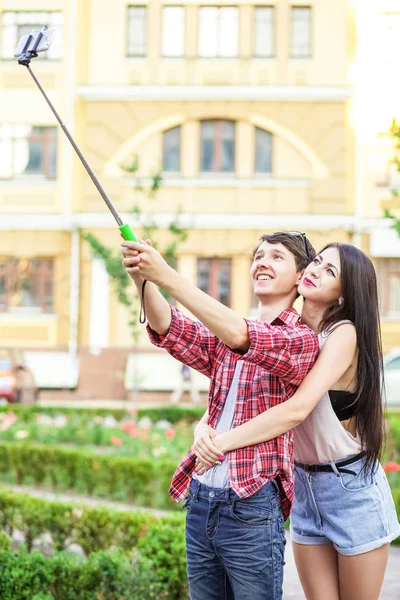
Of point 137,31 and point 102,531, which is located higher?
point 137,31

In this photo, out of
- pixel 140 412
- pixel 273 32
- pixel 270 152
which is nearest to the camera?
pixel 140 412

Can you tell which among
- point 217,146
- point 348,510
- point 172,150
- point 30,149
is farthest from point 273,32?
point 348,510

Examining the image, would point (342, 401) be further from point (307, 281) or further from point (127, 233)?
point (127, 233)

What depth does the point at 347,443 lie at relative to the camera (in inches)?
117

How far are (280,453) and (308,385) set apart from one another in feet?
0.70

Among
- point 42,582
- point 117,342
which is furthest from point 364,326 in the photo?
point 117,342

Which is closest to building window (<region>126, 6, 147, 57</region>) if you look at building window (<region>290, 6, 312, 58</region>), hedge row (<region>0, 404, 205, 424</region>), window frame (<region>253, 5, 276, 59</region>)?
window frame (<region>253, 5, 276, 59</region>)

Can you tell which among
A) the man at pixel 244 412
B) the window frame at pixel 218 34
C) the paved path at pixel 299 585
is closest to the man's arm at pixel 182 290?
the man at pixel 244 412

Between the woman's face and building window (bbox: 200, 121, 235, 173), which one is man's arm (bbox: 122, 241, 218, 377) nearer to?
the woman's face

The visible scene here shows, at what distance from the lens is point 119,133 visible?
2312cm

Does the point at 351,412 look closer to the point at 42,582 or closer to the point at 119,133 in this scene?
the point at 42,582

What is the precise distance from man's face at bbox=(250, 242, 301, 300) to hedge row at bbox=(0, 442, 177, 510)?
5688 mm

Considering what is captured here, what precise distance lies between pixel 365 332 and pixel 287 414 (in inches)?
16.2

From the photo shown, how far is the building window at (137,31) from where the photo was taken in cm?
2358
